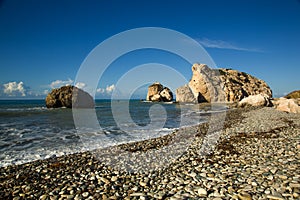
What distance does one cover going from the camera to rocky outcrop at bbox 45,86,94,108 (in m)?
50.6

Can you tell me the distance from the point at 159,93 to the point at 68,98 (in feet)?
179

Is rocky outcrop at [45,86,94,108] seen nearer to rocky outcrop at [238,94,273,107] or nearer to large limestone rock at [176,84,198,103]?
rocky outcrop at [238,94,273,107]

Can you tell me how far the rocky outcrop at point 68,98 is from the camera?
50644mm

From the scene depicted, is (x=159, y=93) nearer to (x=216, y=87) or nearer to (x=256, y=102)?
(x=216, y=87)

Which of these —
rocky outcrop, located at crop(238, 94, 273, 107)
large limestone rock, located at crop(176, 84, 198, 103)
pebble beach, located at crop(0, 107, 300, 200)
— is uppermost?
large limestone rock, located at crop(176, 84, 198, 103)

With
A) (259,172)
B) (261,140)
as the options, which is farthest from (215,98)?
(259,172)

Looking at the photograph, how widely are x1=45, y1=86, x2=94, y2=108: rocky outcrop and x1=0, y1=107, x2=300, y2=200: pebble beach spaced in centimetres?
4617

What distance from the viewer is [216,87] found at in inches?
3327

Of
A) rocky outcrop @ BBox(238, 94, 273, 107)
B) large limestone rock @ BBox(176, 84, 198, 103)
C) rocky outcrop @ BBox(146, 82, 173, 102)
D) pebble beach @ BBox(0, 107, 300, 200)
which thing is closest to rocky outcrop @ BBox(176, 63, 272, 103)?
large limestone rock @ BBox(176, 84, 198, 103)

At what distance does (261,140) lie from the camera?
10672 millimetres

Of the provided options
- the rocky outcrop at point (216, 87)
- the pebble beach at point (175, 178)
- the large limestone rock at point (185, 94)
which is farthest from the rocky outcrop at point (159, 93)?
the pebble beach at point (175, 178)

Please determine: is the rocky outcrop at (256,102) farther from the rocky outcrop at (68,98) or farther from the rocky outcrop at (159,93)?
the rocky outcrop at (159,93)

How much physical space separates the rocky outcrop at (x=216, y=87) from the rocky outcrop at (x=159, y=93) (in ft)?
26.9

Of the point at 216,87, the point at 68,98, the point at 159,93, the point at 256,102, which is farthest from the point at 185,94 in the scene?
the point at 68,98
